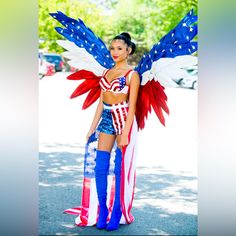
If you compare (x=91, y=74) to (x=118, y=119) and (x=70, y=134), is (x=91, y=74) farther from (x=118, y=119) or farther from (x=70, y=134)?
(x=70, y=134)

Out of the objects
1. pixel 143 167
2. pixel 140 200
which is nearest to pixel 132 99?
pixel 140 200

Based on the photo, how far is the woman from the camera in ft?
13.4

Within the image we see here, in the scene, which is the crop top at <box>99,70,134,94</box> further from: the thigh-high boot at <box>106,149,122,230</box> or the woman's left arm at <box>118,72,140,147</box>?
the thigh-high boot at <box>106,149,122,230</box>

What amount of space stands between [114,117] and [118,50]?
0.55 m

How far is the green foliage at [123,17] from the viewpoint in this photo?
68.8ft

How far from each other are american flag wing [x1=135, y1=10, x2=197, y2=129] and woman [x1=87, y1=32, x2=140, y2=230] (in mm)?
117

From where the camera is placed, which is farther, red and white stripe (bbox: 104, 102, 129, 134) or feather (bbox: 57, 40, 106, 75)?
feather (bbox: 57, 40, 106, 75)

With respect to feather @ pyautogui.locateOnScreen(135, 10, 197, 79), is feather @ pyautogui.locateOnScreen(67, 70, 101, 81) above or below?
below

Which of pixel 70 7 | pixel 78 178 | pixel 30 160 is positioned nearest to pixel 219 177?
pixel 30 160

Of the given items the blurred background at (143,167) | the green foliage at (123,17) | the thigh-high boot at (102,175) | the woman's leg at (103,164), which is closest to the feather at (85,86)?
the woman's leg at (103,164)

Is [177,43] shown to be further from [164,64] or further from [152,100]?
[152,100]

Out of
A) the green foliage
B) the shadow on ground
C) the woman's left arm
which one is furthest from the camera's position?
the green foliage

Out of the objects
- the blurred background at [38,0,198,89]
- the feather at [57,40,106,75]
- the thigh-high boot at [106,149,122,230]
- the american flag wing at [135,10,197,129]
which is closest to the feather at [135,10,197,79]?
the american flag wing at [135,10,197,129]

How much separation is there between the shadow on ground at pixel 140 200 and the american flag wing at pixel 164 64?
0.94 metres
